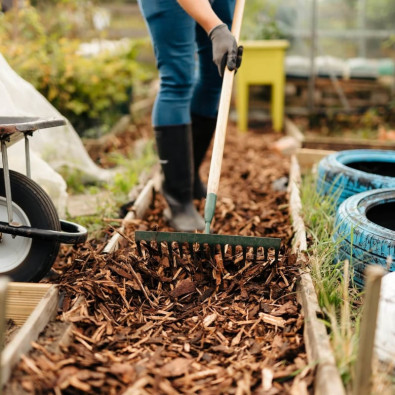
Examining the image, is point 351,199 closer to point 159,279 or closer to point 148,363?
point 159,279

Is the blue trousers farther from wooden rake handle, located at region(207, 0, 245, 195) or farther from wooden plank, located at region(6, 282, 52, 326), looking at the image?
wooden plank, located at region(6, 282, 52, 326)

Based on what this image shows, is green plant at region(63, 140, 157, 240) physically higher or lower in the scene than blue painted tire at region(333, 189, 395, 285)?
lower

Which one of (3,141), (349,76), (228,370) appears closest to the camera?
(228,370)

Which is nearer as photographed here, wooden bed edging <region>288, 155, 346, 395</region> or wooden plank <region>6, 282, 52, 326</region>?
wooden bed edging <region>288, 155, 346, 395</region>

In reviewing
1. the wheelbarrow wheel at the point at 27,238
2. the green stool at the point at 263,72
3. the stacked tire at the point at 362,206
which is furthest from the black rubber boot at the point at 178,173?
the green stool at the point at 263,72

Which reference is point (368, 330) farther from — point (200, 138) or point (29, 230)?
point (200, 138)

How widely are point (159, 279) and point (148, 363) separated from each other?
17.6 inches

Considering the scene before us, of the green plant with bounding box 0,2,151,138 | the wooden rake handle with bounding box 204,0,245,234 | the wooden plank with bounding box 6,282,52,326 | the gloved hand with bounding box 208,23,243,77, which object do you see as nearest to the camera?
the wooden plank with bounding box 6,282,52,326

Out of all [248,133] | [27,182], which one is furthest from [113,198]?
[248,133]

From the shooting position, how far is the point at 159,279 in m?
1.83

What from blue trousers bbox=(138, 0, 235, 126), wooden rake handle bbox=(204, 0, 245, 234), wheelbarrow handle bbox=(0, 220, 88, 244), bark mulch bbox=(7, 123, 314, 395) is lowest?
bark mulch bbox=(7, 123, 314, 395)

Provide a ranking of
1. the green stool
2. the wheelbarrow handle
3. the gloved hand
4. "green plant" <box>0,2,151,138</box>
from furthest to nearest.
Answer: the green stool < "green plant" <box>0,2,151,138</box> < the gloved hand < the wheelbarrow handle

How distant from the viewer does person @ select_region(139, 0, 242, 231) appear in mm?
2137

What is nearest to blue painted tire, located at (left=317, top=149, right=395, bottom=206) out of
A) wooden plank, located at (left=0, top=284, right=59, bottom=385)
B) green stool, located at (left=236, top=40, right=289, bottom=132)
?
wooden plank, located at (left=0, top=284, right=59, bottom=385)
